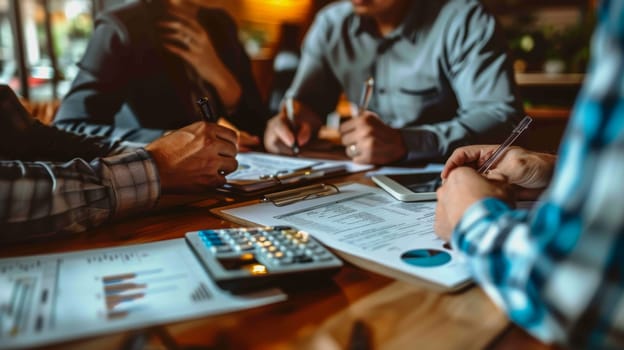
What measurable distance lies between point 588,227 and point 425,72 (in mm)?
1262

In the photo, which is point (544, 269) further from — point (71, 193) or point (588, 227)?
point (71, 193)

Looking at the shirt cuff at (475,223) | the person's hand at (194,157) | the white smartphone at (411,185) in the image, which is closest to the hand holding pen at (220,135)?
the person's hand at (194,157)

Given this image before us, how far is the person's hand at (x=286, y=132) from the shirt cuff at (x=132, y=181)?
1.73ft

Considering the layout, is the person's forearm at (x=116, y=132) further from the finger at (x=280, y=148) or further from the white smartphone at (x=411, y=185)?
the white smartphone at (x=411, y=185)

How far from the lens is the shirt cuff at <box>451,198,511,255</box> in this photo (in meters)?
0.45

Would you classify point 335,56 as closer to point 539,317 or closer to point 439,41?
point 439,41

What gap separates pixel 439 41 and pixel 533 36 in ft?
6.88

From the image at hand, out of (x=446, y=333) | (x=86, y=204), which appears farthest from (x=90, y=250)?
(x=446, y=333)

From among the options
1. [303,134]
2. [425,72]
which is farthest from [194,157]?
[425,72]

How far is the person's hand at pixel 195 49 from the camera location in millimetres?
1491

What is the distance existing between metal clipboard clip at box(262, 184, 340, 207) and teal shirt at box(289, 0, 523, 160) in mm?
339

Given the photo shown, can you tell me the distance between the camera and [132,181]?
2.36 ft

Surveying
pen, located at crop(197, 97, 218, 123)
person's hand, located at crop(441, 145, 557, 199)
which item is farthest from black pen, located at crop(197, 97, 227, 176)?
person's hand, located at crop(441, 145, 557, 199)

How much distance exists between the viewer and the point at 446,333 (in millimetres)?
413
